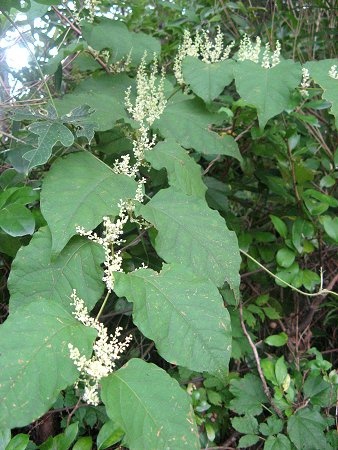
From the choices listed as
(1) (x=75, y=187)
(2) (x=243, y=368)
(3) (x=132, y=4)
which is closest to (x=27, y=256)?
(1) (x=75, y=187)

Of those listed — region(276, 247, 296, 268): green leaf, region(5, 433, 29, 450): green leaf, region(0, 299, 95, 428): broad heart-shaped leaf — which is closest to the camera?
region(0, 299, 95, 428): broad heart-shaped leaf

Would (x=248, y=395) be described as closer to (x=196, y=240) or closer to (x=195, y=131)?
(x=196, y=240)

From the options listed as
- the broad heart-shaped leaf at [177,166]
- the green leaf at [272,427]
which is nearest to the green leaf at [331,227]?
the broad heart-shaped leaf at [177,166]

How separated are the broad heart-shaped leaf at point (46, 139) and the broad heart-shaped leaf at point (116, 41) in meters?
0.56

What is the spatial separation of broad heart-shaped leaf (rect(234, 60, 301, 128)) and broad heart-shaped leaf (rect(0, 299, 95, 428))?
0.74m

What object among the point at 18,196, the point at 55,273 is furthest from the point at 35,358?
the point at 18,196

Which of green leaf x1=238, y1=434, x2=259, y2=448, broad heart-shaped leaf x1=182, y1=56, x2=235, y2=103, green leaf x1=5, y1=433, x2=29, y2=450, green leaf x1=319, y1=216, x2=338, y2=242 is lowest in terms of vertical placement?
green leaf x1=238, y1=434, x2=259, y2=448

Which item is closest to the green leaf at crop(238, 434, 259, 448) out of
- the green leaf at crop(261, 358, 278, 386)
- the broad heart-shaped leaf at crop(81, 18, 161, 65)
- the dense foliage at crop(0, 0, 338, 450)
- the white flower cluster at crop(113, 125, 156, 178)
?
the dense foliage at crop(0, 0, 338, 450)

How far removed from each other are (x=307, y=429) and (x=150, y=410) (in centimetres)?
68

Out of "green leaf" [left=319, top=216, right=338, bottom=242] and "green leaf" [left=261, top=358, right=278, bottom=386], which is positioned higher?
"green leaf" [left=319, top=216, right=338, bottom=242]

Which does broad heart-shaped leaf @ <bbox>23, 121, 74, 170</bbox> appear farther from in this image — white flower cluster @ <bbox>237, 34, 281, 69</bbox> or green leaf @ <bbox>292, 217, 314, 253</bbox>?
green leaf @ <bbox>292, 217, 314, 253</bbox>

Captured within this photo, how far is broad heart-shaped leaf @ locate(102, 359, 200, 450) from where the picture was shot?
784 mm

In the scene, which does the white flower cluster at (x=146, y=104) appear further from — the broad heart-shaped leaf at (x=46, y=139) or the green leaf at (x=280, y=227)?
the green leaf at (x=280, y=227)

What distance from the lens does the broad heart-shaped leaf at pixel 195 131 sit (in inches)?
57.2
